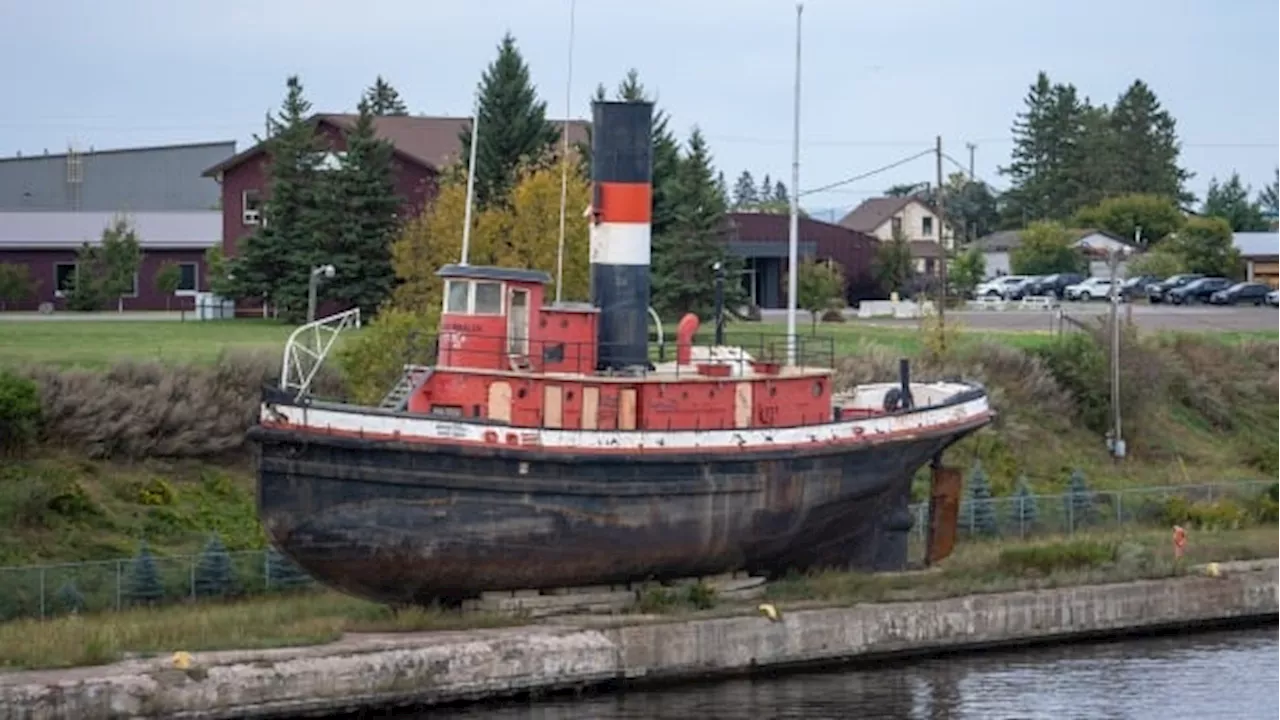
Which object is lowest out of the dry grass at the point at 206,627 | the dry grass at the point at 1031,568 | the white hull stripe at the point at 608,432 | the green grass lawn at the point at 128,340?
the dry grass at the point at 206,627

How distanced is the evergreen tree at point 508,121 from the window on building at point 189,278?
17.0 metres

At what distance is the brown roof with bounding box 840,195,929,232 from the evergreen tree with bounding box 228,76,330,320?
56004 mm

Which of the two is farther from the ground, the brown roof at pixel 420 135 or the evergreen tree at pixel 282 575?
the brown roof at pixel 420 135

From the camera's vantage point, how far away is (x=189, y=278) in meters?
82.8

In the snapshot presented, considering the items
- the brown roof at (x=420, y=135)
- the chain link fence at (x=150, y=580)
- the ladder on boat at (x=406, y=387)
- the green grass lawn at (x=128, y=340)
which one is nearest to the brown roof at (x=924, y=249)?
the brown roof at (x=420, y=135)

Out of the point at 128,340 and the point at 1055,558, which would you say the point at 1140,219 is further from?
the point at 1055,558

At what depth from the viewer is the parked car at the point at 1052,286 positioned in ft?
323

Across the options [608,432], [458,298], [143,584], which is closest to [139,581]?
[143,584]

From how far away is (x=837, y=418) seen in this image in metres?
36.0

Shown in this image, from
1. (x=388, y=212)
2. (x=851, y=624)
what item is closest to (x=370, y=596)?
(x=851, y=624)

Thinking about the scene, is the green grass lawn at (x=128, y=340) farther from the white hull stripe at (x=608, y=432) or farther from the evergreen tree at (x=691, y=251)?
the white hull stripe at (x=608, y=432)

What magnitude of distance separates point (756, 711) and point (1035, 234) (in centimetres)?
8332

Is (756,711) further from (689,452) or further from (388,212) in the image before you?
(388,212)

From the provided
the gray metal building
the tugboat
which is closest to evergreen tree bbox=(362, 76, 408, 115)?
the gray metal building
